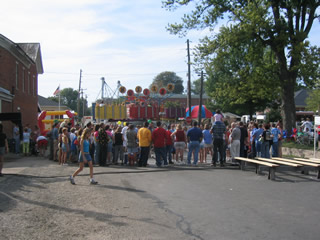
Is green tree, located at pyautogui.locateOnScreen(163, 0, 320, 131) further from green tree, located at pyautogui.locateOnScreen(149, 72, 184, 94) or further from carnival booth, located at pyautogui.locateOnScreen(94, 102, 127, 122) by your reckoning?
green tree, located at pyautogui.locateOnScreen(149, 72, 184, 94)

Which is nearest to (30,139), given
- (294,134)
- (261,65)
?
(261,65)

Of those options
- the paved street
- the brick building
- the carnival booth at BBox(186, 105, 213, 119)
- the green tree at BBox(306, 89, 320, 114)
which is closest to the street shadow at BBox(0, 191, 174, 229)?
the paved street

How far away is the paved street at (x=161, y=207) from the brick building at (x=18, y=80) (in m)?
10.7

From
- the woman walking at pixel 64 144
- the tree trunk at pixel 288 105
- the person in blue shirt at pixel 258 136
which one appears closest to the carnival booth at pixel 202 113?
the tree trunk at pixel 288 105

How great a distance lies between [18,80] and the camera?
2720 centimetres

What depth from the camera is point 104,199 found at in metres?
8.07

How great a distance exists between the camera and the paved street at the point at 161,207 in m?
5.62

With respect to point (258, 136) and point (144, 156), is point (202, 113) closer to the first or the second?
point (258, 136)

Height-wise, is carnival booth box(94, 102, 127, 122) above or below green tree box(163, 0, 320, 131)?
below

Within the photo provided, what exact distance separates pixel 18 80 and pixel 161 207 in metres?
23.2

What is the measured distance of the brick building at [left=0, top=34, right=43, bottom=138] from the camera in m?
23.5

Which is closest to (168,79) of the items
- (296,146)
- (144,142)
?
(296,146)

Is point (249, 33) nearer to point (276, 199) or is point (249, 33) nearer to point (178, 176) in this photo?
point (178, 176)

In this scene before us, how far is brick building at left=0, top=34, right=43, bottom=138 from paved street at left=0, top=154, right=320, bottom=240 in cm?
1074
